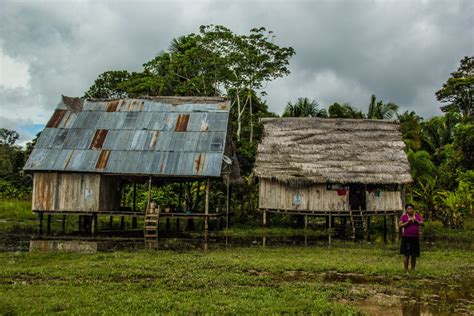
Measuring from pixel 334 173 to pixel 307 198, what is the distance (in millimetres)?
1954

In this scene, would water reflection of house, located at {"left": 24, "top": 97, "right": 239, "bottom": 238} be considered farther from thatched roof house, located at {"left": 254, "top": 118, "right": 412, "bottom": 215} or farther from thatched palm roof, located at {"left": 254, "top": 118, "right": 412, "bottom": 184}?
thatched roof house, located at {"left": 254, "top": 118, "right": 412, "bottom": 215}

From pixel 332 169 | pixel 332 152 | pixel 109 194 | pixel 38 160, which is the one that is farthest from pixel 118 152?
pixel 332 152

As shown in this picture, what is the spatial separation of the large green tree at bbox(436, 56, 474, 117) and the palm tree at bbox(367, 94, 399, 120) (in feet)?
47.8

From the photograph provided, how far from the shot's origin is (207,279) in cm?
1073

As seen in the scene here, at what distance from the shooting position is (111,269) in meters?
11.9

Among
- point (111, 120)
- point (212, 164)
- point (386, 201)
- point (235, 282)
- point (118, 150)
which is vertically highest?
point (111, 120)

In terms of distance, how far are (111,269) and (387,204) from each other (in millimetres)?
16924

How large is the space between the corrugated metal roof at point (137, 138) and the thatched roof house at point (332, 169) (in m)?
3.27

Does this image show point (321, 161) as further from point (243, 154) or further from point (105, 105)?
point (105, 105)

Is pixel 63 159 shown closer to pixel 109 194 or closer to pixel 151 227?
pixel 109 194

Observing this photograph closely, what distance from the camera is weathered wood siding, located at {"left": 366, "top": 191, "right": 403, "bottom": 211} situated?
24922 millimetres

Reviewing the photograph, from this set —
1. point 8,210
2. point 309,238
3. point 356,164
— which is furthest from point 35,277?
point 8,210

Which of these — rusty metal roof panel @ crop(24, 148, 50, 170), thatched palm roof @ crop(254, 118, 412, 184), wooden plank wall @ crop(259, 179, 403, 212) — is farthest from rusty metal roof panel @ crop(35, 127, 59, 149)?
wooden plank wall @ crop(259, 179, 403, 212)

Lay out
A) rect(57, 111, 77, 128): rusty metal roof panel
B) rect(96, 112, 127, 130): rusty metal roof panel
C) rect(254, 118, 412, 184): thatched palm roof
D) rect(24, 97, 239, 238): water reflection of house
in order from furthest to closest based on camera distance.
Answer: rect(57, 111, 77, 128): rusty metal roof panel → rect(96, 112, 127, 130): rusty metal roof panel → rect(254, 118, 412, 184): thatched palm roof → rect(24, 97, 239, 238): water reflection of house
